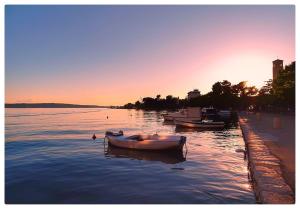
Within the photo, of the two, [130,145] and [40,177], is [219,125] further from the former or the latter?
[40,177]

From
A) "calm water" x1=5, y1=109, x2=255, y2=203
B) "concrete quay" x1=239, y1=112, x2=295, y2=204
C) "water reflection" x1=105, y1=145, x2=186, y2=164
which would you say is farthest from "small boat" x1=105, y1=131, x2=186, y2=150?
"concrete quay" x1=239, y1=112, x2=295, y2=204

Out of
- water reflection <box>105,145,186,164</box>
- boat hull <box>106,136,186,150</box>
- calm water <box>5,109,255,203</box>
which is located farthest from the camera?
boat hull <box>106,136,186,150</box>

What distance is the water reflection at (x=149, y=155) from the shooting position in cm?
2219

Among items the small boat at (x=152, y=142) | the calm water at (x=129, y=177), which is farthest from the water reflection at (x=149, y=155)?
the small boat at (x=152, y=142)

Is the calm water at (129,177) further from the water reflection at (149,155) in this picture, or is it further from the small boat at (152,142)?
the small boat at (152,142)

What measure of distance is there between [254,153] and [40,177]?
42.8 ft

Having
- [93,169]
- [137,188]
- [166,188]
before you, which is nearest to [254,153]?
[166,188]

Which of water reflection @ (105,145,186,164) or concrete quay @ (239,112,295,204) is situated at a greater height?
concrete quay @ (239,112,295,204)

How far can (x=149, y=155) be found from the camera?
78.3ft

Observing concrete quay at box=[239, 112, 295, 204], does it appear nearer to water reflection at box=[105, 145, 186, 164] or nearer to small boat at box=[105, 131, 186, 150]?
water reflection at box=[105, 145, 186, 164]

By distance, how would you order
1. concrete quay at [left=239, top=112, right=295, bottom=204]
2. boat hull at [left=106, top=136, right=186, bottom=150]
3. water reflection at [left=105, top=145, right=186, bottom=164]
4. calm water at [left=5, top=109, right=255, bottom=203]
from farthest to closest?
boat hull at [left=106, top=136, right=186, bottom=150], water reflection at [left=105, top=145, right=186, bottom=164], calm water at [left=5, top=109, right=255, bottom=203], concrete quay at [left=239, top=112, right=295, bottom=204]

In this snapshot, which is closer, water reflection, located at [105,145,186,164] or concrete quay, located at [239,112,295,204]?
concrete quay, located at [239,112,295,204]

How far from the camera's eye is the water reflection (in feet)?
72.8

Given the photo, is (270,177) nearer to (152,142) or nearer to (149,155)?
(149,155)
